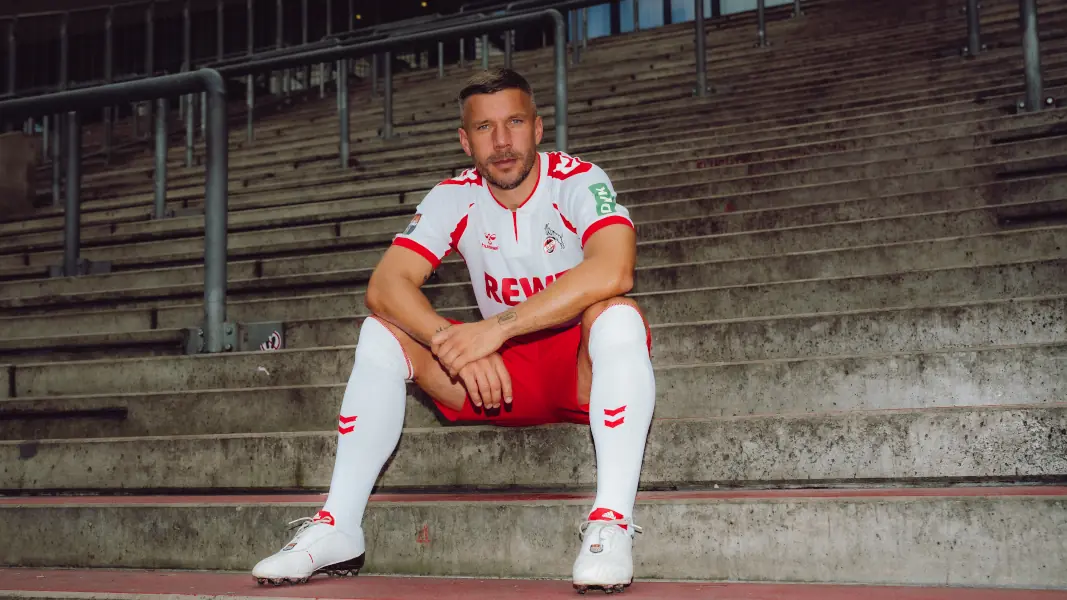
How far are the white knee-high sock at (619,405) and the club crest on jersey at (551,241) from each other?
0.40m

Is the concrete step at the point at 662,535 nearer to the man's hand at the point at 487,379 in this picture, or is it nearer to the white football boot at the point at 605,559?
the white football boot at the point at 605,559

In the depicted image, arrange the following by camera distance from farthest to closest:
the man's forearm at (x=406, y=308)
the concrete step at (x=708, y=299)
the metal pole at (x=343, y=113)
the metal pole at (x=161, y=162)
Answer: the metal pole at (x=343, y=113), the metal pole at (x=161, y=162), the concrete step at (x=708, y=299), the man's forearm at (x=406, y=308)

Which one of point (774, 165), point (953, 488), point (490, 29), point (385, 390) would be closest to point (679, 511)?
point (953, 488)

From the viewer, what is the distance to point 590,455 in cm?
240

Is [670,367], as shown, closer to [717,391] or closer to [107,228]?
[717,391]

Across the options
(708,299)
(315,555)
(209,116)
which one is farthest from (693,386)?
(209,116)

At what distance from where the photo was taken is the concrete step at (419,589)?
1.72 meters

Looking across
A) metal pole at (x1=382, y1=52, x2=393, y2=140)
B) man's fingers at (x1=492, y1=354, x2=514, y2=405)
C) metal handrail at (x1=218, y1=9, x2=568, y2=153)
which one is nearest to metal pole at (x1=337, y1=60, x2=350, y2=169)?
metal pole at (x1=382, y1=52, x2=393, y2=140)

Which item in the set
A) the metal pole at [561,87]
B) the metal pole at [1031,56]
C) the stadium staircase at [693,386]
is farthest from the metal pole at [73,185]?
→ the metal pole at [1031,56]

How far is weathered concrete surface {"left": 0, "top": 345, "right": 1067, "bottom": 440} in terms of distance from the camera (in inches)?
94.3

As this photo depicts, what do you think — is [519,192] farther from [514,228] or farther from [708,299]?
[708,299]

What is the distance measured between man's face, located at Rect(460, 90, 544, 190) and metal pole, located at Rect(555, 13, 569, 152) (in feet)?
4.11

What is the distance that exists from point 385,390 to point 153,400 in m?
1.28

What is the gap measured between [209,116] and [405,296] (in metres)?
1.56
